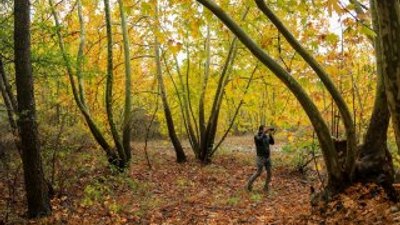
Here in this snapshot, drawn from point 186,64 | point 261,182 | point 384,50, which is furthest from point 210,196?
point 186,64

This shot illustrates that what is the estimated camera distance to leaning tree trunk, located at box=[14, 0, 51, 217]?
7.72m

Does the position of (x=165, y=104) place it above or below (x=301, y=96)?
above

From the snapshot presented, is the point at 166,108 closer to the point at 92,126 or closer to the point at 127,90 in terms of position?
the point at 127,90

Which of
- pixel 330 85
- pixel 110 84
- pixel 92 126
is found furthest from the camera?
pixel 110 84

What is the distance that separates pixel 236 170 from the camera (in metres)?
15.8

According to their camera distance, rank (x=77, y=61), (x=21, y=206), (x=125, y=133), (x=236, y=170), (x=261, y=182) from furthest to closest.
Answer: (x=236, y=170)
(x=125, y=133)
(x=261, y=182)
(x=77, y=61)
(x=21, y=206)

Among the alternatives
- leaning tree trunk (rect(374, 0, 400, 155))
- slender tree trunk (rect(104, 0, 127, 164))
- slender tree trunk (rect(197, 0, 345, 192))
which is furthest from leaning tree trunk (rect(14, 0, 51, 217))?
leaning tree trunk (rect(374, 0, 400, 155))

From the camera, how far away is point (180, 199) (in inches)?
416

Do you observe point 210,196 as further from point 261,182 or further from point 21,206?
point 21,206

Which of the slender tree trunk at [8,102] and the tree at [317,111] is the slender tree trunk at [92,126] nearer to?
the slender tree trunk at [8,102]

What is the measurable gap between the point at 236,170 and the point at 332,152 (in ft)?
29.5

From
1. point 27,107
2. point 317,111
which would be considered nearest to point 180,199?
point 27,107

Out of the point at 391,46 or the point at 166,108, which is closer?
the point at 391,46

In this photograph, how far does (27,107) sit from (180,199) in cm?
442
